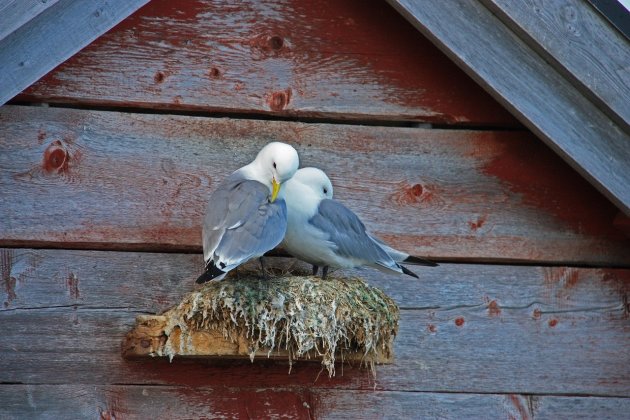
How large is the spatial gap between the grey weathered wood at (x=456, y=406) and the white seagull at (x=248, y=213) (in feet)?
1.78

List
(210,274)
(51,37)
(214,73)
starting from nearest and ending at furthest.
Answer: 1. (210,274)
2. (51,37)
3. (214,73)

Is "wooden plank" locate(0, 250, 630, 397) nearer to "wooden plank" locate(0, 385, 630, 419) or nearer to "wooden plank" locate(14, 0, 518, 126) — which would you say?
"wooden plank" locate(0, 385, 630, 419)

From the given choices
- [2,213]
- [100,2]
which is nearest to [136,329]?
[2,213]

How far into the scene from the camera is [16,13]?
2.56 meters

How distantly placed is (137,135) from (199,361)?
618 mm

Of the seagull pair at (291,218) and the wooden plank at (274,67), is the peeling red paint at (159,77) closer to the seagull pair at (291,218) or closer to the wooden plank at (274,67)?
the wooden plank at (274,67)

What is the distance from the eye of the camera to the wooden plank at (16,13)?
8.35 ft

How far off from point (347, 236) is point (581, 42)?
2.53 ft

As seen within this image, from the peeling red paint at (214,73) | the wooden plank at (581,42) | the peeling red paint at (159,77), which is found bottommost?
the peeling red paint at (159,77)

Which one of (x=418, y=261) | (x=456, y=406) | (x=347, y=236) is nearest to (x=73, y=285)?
(x=347, y=236)

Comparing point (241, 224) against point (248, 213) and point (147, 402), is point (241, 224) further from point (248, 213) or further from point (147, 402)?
point (147, 402)

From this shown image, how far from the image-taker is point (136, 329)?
289cm

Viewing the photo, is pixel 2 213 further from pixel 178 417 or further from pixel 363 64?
pixel 363 64

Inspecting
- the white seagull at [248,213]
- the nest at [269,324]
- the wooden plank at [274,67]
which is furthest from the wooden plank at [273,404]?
the wooden plank at [274,67]
